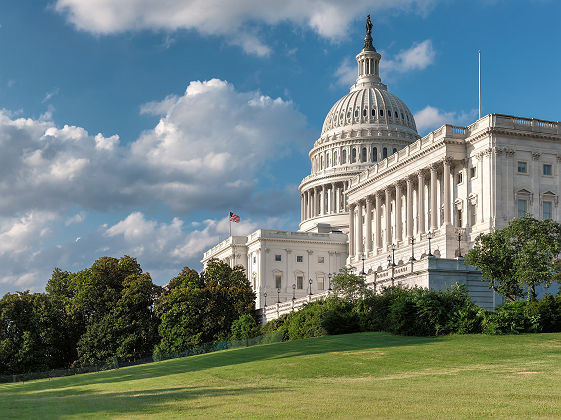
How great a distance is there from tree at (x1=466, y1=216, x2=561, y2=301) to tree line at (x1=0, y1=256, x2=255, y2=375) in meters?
38.8

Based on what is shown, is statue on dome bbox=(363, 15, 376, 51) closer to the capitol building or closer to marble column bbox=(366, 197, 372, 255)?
the capitol building

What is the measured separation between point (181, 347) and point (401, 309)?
42.0 m

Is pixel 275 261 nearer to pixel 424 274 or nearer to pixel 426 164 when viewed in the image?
pixel 426 164

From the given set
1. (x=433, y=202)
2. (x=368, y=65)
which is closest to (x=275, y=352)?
(x=433, y=202)

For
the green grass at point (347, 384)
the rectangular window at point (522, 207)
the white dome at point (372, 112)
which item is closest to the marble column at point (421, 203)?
the rectangular window at point (522, 207)

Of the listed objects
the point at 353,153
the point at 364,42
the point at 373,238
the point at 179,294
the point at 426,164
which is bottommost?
the point at 179,294

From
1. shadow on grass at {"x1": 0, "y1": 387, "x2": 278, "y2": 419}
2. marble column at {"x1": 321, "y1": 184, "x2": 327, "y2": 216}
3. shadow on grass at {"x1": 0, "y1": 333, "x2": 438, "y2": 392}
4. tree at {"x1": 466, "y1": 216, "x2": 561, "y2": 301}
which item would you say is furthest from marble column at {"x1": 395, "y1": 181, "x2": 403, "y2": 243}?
shadow on grass at {"x1": 0, "y1": 387, "x2": 278, "y2": 419}

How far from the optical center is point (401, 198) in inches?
4523

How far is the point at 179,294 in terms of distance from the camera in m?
99.5

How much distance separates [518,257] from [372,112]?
10831 centimetres

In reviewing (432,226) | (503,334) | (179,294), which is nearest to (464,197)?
(432,226)

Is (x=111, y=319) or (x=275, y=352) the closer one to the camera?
(x=275, y=352)

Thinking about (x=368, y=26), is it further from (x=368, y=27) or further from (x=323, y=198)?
(x=323, y=198)

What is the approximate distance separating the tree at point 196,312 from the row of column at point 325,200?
59225mm
